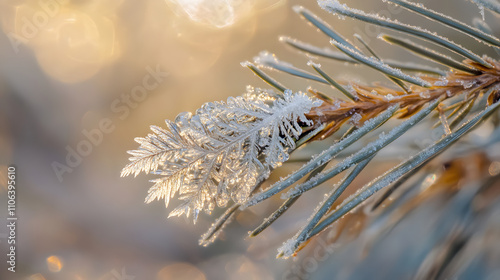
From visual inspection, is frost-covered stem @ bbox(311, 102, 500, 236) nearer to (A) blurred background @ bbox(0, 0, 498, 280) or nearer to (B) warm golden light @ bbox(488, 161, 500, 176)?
(B) warm golden light @ bbox(488, 161, 500, 176)

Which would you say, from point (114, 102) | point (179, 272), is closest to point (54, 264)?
point (179, 272)

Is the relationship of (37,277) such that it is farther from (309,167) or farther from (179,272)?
(309,167)

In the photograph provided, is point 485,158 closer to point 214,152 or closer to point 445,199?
point 445,199

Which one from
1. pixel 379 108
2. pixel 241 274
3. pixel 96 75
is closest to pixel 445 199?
pixel 379 108

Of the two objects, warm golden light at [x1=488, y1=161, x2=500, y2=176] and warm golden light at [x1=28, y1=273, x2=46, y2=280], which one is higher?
warm golden light at [x1=488, y1=161, x2=500, y2=176]

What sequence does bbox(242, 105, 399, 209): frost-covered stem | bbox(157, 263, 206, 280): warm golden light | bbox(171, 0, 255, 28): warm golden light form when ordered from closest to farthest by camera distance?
bbox(242, 105, 399, 209): frost-covered stem
bbox(157, 263, 206, 280): warm golden light
bbox(171, 0, 255, 28): warm golden light

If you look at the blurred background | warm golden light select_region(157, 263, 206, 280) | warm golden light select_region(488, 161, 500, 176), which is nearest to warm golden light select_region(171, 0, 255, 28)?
the blurred background
